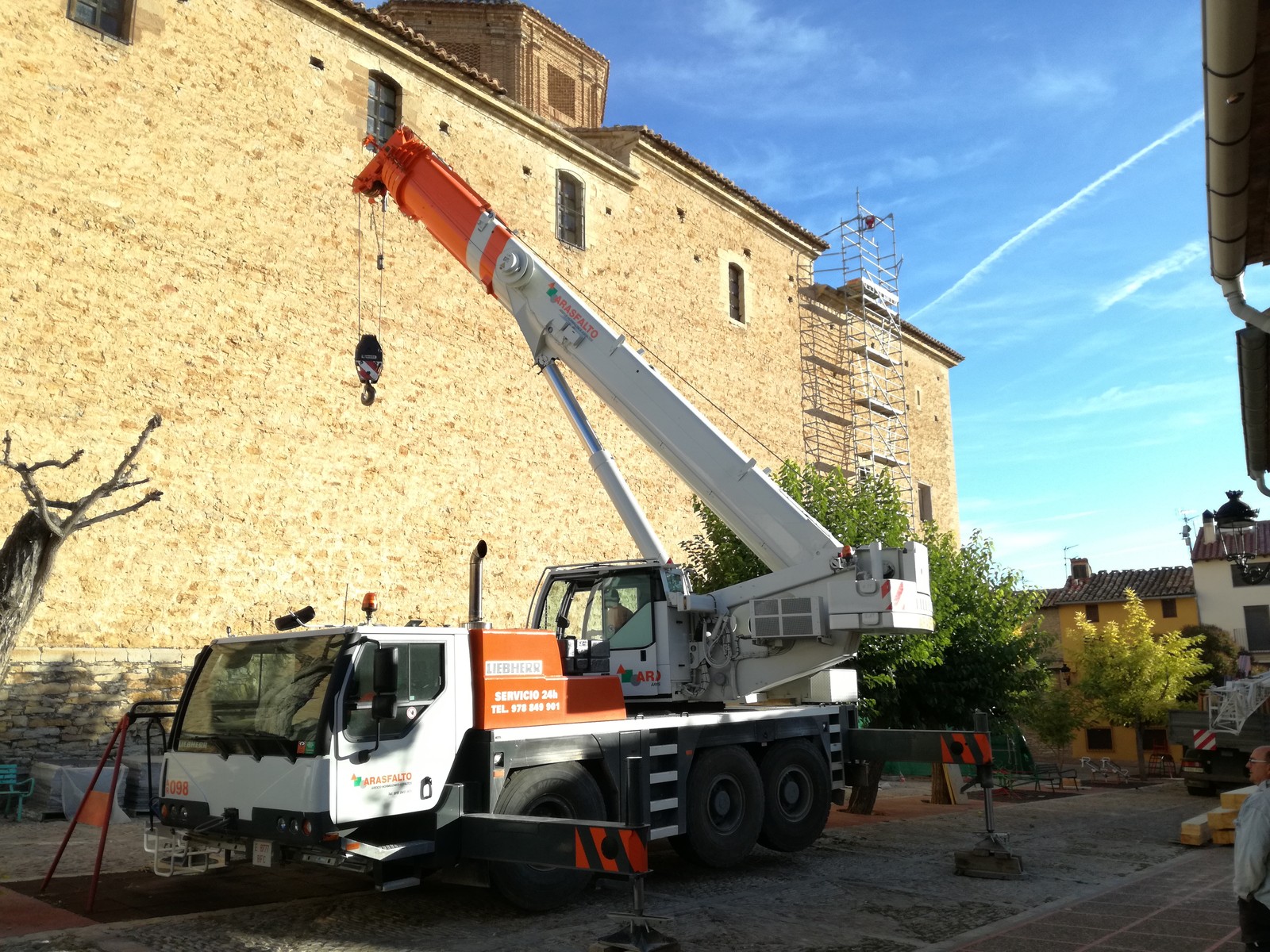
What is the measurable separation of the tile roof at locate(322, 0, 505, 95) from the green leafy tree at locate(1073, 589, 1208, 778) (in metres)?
19.7

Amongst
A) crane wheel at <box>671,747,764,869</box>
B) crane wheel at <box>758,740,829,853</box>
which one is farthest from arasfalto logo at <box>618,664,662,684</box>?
crane wheel at <box>758,740,829,853</box>

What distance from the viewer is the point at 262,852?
6.09 metres

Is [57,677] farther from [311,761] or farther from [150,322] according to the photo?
[311,761]

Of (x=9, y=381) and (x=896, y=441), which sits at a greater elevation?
(x=896, y=441)

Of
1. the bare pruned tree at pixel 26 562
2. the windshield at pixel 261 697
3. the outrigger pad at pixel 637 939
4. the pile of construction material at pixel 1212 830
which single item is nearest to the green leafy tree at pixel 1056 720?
the pile of construction material at pixel 1212 830

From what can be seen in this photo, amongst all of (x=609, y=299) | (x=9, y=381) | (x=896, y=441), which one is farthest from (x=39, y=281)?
(x=896, y=441)

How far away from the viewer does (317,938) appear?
5949 mm

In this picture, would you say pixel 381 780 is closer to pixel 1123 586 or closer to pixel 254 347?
pixel 254 347

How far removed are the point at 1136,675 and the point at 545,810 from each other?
72.9 ft

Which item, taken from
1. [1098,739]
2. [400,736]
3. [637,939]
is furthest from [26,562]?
[1098,739]

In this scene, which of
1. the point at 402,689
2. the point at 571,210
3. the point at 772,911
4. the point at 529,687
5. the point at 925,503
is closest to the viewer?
the point at 402,689

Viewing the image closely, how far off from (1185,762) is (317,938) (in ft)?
53.7

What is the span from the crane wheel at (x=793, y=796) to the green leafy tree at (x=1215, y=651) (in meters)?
24.0

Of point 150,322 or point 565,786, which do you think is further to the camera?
point 150,322
